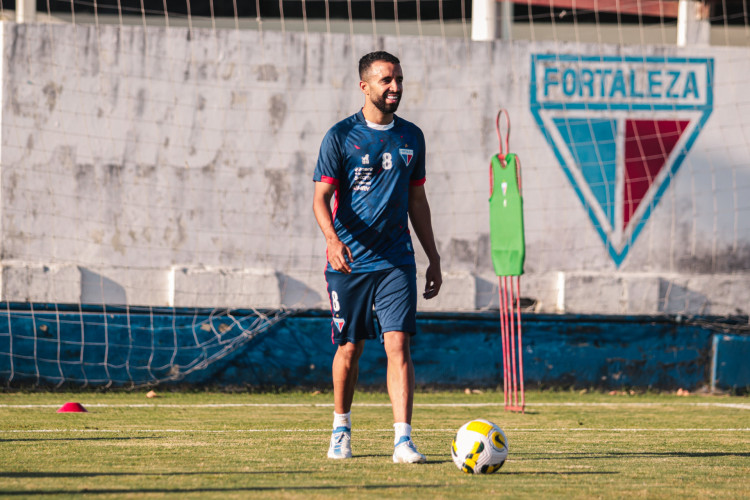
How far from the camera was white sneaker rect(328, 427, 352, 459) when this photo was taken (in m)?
5.22

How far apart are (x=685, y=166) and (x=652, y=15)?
4.25m

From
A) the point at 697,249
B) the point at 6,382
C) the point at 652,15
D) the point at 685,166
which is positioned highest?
the point at 652,15

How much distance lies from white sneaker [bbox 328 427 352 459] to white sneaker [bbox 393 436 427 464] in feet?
0.98

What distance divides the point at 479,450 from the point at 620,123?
30.0ft

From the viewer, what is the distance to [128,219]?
12289mm

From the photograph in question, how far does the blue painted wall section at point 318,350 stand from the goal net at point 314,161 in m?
1.73

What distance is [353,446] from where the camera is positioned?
586 cm

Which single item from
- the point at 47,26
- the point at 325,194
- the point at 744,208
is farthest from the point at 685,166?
the point at 325,194

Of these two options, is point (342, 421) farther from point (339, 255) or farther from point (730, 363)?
point (730, 363)

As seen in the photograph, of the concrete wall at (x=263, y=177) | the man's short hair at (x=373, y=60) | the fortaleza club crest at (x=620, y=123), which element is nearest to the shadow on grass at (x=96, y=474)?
the man's short hair at (x=373, y=60)

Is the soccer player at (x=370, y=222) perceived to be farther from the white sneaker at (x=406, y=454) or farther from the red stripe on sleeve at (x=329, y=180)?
the white sneaker at (x=406, y=454)

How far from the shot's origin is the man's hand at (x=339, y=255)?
16.7ft

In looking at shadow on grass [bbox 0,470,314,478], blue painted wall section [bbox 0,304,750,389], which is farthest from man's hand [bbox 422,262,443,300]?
blue painted wall section [bbox 0,304,750,389]

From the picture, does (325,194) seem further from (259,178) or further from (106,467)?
(259,178)
